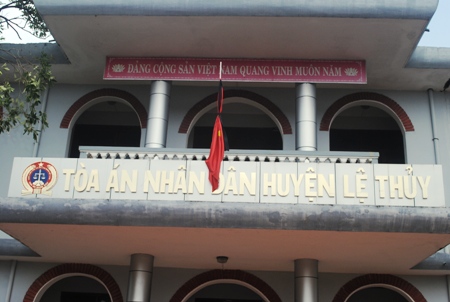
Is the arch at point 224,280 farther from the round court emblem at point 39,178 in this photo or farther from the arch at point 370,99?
the round court emblem at point 39,178

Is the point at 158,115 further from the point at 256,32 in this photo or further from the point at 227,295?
the point at 227,295

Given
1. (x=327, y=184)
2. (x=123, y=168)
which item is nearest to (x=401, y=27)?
(x=327, y=184)

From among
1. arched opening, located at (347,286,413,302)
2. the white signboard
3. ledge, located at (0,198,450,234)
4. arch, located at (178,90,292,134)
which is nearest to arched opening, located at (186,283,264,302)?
arched opening, located at (347,286,413,302)

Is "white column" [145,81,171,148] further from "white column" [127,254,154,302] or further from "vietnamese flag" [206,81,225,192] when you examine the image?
"white column" [127,254,154,302]

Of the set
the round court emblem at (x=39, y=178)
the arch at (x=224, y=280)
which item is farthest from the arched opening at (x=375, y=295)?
the round court emblem at (x=39, y=178)

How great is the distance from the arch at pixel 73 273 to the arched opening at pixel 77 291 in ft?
8.94

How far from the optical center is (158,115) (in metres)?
11.9

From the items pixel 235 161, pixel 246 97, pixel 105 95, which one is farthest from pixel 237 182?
pixel 105 95

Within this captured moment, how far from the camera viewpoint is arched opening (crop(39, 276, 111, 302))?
14.9m

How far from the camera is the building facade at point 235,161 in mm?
Result: 9234

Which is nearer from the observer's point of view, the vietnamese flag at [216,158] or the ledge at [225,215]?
the ledge at [225,215]

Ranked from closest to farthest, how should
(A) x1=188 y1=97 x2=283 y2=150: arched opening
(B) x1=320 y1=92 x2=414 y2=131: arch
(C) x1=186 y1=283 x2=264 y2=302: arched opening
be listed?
(B) x1=320 y1=92 x2=414 y2=131: arch → (C) x1=186 y1=283 x2=264 y2=302: arched opening → (A) x1=188 y1=97 x2=283 y2=150: arched opening

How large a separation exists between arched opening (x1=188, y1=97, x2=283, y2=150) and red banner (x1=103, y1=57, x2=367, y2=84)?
2.87 m

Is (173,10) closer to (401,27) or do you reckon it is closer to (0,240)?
(401,27)
